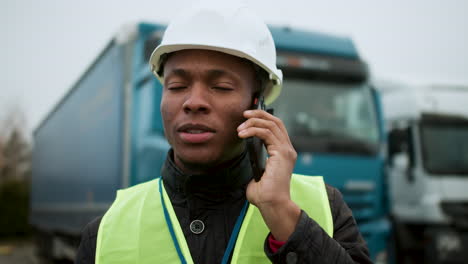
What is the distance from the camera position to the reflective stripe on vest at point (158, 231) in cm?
157

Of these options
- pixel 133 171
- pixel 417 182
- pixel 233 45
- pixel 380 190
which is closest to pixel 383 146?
pixel 380 190

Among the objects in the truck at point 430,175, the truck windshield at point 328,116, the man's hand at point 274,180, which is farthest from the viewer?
the truck at point 430,175

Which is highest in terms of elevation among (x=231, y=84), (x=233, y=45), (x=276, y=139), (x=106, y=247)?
(x=233, y=45)

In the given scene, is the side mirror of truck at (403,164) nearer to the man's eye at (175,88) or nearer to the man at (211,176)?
the man at (211,176)

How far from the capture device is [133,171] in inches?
203

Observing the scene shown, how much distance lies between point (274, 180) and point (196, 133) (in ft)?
1.05

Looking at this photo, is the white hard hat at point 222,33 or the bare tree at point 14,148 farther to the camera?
the bare tree at point 14,148

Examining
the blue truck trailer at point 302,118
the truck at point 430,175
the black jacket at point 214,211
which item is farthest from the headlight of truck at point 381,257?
the black jacket at point 214,211

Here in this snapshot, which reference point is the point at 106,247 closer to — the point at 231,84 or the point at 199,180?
the point at 199,180

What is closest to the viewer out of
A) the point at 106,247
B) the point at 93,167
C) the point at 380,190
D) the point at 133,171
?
the point at 106,247

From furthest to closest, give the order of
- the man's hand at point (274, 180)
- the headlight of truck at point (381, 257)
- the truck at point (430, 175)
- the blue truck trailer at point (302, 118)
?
1. the truck at point (430, 175)
2. the headlight of truck at point (381, 257)
3. the blue truck trailer at point (302, 118)
4. the man's hand at point (274, 180)

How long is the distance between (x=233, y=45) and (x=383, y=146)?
4.57 m

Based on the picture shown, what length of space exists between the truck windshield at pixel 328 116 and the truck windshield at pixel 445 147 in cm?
153

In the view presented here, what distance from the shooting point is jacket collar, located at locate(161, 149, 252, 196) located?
163cm
